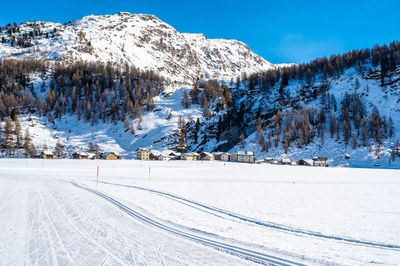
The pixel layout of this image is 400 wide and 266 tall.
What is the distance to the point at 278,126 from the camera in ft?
325

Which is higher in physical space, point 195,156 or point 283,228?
point 283,228

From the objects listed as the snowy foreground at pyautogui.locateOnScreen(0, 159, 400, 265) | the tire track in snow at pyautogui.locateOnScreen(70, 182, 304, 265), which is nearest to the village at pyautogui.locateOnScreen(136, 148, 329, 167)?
the snowy foreground at pyautogui.locateOnScreen(0, 159, 400, 265)

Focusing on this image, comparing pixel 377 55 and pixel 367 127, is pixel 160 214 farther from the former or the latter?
pixel 377 55

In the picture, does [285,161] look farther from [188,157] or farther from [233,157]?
[188,157]

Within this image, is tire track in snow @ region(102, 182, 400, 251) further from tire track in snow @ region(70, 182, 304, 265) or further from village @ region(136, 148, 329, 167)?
village @ region(136, 148, 329, 167)

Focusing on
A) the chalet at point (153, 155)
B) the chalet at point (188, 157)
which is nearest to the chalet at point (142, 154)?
the chalet at point (153, 155)

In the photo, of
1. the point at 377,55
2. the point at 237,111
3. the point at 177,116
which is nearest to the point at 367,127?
the point at 237,111

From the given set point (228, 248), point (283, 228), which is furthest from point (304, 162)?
point (228, 248)

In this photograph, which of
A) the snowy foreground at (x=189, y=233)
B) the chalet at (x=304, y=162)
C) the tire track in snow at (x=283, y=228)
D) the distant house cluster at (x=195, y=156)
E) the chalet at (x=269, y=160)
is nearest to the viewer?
the snowy foreground at (x=189, y=233)

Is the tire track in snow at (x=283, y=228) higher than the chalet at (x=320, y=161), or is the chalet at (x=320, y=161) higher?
the tire track in snow at (x=283, y=228)

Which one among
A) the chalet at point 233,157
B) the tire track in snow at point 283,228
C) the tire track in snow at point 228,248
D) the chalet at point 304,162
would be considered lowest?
the chalet at point 304,162

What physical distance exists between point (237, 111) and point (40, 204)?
132 m

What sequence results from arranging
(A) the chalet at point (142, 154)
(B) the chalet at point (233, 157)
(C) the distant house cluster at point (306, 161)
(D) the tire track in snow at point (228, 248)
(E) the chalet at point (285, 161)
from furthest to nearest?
(A) the chalet at point (142, 154)
(B) the chalet at point (233, 157)
(E) the chalet at point (285, 161)
(C) the distant house cluster at point (306, 161)
(D) the tire track in snow at point (228, 248)

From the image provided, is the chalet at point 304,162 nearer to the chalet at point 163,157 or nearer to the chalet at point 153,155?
the chalet at point 163,157
